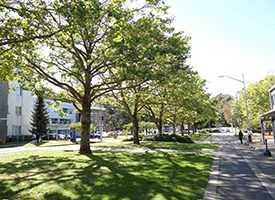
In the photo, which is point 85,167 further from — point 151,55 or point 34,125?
point 34,125

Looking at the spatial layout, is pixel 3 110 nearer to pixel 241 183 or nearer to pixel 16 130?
pixel 16 130

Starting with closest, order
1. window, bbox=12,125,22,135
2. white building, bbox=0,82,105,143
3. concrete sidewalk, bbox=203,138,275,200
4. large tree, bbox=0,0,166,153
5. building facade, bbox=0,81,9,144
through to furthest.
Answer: concrete sidewalk, bbox=203,138,275,200 < large tree, bbox=0,0,166,153 < building facade, bbox=0,81,9,144 < white building, bbox=0,82,105,143 < window, bbox=12,125,22,135

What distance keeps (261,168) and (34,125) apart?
42.0 metres

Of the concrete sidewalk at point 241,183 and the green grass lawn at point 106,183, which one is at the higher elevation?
the green grass lawn at point 106,183

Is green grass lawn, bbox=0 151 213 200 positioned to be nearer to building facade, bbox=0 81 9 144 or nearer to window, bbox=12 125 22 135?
building facade, bbox=0 81 9 144

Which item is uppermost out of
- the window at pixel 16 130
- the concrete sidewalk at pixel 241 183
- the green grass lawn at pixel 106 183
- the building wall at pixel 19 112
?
the building wall at pixel 19 112

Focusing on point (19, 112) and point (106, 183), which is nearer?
point (106, 183)

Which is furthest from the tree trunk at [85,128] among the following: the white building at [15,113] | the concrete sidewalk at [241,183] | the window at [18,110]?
the window at [18,110]

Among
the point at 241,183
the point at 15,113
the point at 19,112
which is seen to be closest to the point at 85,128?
the point at 241,183

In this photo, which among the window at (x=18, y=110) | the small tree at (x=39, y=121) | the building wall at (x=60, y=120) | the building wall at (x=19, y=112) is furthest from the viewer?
the building wall at (x=60, y=120)

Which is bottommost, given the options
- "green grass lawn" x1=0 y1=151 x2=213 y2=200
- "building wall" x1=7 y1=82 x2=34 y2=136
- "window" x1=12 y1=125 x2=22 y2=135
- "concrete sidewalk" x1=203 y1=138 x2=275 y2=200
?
"concrete sidewalk" x1=203 y1=138 x2=275 y2=200

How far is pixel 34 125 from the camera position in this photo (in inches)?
1847

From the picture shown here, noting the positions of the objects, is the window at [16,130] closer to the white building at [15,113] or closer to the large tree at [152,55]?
the white building at [15,113]

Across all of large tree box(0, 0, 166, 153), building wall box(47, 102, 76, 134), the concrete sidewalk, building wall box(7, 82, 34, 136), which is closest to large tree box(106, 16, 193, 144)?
large tree box(0, 0, 166, 153)
